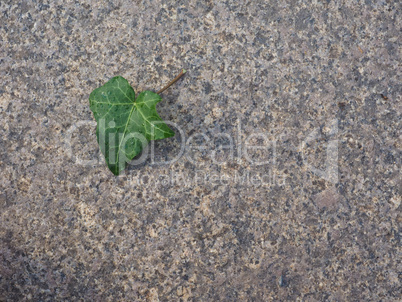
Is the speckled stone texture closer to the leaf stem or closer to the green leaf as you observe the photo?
the leaf stem

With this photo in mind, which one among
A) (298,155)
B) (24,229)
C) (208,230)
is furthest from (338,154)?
(24,229)

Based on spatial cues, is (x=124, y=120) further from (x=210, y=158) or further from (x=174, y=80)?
(x=210, y=158)

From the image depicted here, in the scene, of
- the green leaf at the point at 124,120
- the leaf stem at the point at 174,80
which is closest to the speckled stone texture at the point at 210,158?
the leaf stem at the point at 174,80

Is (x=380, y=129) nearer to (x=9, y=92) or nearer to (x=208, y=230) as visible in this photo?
(x=208, y=230)

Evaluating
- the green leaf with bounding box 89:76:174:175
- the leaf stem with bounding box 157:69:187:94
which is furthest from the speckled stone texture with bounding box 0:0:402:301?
the green leaf with bounding box 89:76:174:175

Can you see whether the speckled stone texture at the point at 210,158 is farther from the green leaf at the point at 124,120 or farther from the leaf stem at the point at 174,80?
the green leaf at the point at 124,120

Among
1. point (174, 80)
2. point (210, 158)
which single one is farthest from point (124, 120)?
point (210, 158)

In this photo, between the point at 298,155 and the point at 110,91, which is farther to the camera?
the point at 298,155
